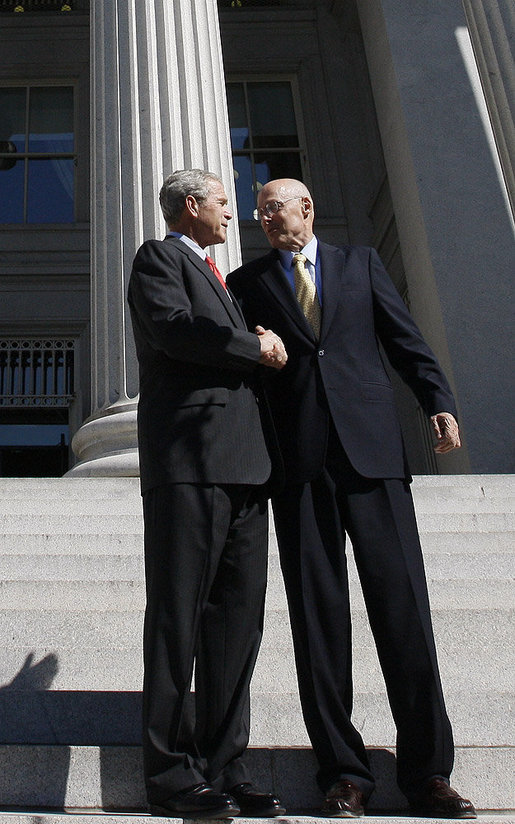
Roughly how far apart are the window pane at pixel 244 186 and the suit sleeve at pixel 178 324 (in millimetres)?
10580

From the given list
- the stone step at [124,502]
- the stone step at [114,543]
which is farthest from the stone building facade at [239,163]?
the stone step at [114,543]

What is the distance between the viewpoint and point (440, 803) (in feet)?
7.70

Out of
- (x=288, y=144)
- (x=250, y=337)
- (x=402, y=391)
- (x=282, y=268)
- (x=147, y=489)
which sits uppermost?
(x=288, y=144)

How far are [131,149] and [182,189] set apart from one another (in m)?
3.61

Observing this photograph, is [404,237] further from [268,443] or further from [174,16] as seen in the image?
[268,443]

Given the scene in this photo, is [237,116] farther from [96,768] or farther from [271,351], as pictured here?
[96,768]

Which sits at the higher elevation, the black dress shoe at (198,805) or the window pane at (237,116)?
the window pane at (237,116)

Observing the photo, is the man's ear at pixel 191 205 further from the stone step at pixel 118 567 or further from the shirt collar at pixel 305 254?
the stone step at pixel 118 567

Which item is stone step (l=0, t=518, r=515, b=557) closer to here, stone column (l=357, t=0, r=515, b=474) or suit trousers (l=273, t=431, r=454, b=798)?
suit trousers (l=273, t=431, r=454, b=798)

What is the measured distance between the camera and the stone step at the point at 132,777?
8.29ft

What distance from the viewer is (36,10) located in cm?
1384

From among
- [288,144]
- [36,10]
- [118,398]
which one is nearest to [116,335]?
[118,398]

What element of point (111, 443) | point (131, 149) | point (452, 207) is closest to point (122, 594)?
point (111, 443)

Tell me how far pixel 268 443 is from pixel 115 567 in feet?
4.99
